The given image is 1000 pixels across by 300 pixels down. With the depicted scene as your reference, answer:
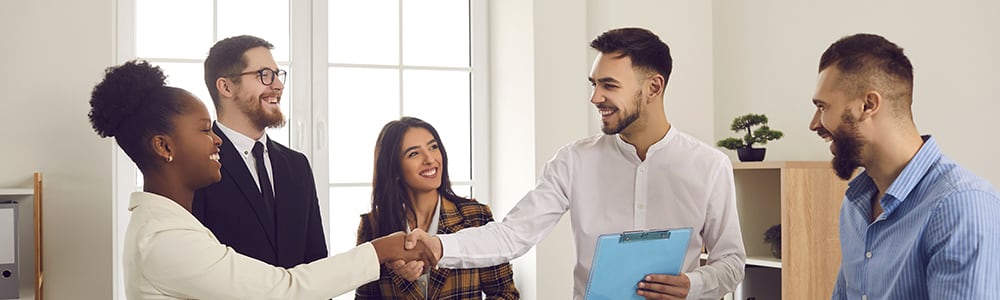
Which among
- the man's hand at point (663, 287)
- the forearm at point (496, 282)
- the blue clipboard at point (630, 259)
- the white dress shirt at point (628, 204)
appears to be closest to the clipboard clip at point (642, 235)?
the blue clipboard at point (630, 259)

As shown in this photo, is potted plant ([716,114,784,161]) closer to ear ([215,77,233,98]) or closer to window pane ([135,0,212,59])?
ear ([215,77,233,98])

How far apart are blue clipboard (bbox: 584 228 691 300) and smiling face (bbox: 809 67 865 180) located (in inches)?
14.1

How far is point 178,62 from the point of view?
3.88m

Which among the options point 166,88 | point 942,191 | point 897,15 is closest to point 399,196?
point 166,88

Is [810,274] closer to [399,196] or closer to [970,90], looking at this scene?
[970,90]

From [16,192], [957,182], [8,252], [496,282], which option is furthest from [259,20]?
[957,182]

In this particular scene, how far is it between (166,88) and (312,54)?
7.19 feet

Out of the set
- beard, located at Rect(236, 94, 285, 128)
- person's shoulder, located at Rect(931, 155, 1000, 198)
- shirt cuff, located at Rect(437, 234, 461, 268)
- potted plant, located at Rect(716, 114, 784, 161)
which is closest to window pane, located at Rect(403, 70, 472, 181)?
potted plant, located at Rect(716, 114, 784, 161)

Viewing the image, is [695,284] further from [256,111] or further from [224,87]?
[224,87]

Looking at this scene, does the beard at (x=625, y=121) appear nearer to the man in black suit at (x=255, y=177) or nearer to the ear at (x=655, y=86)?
the ear at (x=655, y=86)

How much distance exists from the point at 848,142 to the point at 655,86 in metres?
0.69

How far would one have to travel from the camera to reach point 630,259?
6.45 feet

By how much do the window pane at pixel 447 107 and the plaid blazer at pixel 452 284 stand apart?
1.61m

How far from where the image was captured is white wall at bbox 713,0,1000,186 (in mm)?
3033
